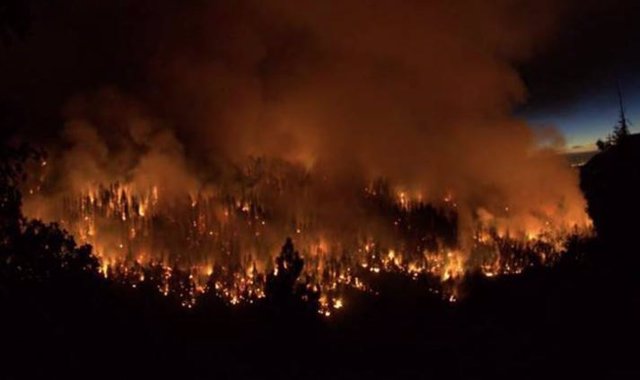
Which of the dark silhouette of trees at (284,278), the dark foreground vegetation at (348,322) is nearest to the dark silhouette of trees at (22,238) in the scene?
the dark foreground vegetation at (348,322)

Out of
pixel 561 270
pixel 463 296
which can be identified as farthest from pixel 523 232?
pixel 561 270

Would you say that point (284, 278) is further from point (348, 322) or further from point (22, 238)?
point (22, 238)

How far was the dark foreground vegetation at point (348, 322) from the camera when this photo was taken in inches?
248

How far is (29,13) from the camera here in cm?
608

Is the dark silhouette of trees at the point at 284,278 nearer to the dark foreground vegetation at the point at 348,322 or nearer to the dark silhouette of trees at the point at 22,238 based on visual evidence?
the dark foreground vegetation at the point at 348,322

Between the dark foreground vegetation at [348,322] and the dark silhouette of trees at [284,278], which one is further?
the dark silhouette of trees at [284,278]

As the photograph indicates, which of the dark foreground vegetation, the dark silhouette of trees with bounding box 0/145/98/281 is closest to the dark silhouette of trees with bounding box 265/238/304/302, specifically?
the dark foreground vegetation

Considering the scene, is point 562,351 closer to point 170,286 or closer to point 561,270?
point 561,270

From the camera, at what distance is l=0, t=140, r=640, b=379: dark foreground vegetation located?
6289mm

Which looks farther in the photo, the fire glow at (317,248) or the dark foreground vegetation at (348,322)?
the fire glow at (317,248)

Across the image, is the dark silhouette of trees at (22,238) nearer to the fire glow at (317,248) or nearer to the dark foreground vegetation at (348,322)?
the dark foreground vegetation at (348,322)

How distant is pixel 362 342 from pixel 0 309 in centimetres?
2335

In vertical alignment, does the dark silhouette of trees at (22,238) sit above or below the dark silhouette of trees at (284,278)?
below

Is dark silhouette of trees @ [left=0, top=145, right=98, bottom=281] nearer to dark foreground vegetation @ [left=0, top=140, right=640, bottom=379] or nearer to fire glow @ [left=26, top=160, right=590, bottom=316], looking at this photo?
dark foreground vegetation @ [left=0, top=140, right=640, bottom=379]
